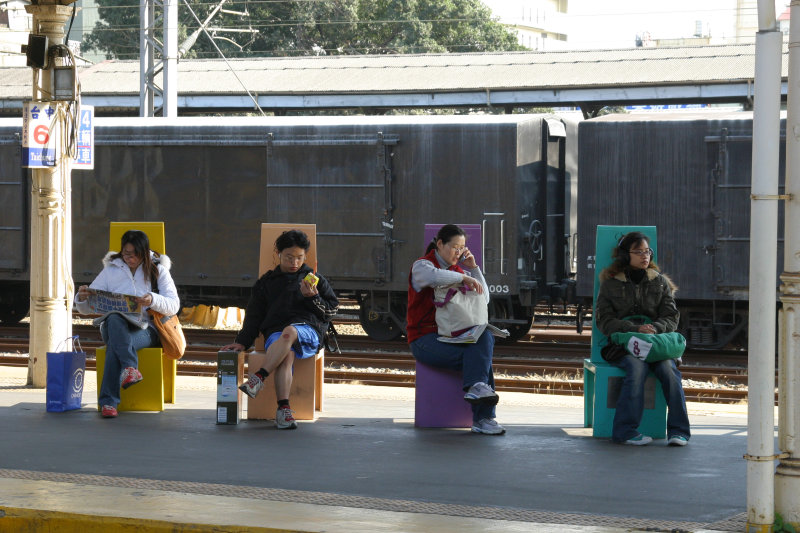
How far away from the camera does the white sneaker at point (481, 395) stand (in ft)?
24.0

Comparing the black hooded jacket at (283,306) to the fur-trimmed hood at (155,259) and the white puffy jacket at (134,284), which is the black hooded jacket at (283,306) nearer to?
the white puffy jacket at (134,284)

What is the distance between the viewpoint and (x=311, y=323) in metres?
7.89

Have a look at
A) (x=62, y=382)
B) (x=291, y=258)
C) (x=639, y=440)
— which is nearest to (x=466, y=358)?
(x=639, y=440)

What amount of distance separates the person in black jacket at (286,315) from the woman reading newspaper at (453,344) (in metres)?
0.61

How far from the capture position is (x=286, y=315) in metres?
7.84

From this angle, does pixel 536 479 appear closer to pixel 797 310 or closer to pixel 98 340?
pixel 797 310

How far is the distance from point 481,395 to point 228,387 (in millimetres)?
1744

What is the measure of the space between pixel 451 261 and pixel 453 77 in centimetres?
1736

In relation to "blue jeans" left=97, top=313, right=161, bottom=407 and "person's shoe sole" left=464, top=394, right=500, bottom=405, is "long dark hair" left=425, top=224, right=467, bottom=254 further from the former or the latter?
"blue jeans" left=97, top=313, right=161, bottom=407

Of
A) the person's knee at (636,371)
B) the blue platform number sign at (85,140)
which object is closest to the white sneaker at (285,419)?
the person's knee at (636,371)

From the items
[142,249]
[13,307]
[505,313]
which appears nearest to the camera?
[142,249]

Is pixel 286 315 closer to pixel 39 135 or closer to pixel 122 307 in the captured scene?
pixel 122 307

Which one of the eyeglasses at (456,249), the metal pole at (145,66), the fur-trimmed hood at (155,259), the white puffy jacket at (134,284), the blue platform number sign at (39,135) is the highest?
the metal pole at (145,66)

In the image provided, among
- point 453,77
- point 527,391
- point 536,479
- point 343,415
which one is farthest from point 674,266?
point 453,77
